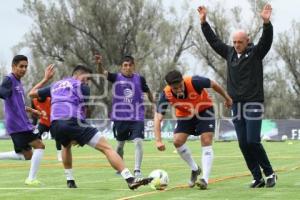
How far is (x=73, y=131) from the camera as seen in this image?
38.8 ft

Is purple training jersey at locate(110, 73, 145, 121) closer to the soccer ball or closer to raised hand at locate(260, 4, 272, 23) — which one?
the soccer ball

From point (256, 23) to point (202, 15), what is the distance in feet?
176

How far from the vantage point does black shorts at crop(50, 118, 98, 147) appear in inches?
460

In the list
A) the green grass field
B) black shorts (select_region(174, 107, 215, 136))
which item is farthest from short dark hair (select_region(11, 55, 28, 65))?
black shorts (select_region(174, 107, 215, 136))

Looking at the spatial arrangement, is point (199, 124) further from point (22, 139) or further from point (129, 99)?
point (129, 99)

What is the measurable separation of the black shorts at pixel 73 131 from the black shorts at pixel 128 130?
3.93 meters

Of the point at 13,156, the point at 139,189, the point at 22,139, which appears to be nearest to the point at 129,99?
the point at 13,156

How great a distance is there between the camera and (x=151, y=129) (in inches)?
1911

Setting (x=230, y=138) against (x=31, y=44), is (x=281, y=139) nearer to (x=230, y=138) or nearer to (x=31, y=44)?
(x=230, y=138)

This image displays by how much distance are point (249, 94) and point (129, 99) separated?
435 cm

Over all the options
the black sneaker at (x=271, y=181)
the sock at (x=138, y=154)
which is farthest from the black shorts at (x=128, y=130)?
the black sneaker at (x=271, y=181)

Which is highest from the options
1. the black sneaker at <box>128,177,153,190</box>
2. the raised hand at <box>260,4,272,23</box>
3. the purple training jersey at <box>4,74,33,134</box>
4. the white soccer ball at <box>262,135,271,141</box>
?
the raised hand at <box>260,4,272,23</box>

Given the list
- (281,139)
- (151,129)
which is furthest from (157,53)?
(281,139)

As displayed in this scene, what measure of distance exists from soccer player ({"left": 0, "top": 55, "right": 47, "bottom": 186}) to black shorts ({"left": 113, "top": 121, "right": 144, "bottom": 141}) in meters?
2.50
